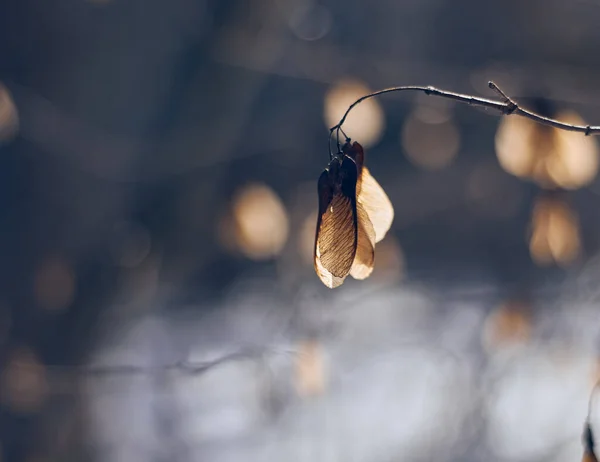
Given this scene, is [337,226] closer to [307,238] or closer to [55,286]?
[307,238]

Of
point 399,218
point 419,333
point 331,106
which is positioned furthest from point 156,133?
point 419,333

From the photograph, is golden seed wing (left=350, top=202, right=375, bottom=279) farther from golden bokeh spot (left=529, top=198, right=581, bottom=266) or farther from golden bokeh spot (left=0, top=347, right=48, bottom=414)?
golden bokeh spot (left=0, top=347, right=48, bottom=414)

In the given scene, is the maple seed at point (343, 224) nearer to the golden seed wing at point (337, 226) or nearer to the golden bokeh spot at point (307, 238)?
the golden seed wing at point (337, 226)

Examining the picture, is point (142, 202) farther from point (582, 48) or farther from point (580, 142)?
point (582, 48)

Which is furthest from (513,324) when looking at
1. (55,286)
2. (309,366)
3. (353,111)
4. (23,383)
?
(23,383)

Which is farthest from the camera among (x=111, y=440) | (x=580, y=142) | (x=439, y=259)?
(x=439, y=259)

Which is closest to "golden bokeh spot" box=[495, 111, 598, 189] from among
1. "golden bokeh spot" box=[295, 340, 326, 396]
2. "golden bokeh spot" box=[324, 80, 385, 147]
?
"golden bokeh spot" box=[324, 80, 385, 147]

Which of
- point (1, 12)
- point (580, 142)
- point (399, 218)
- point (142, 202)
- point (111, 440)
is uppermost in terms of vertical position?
point (1, 12)
